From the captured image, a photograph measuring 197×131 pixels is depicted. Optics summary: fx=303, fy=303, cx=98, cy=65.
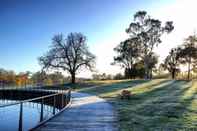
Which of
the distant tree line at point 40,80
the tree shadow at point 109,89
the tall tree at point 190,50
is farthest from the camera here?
the tall tree at point 190,50

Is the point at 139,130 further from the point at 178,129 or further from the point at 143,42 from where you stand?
the point at 143,42

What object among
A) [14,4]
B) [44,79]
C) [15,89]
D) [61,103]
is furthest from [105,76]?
[61,103]

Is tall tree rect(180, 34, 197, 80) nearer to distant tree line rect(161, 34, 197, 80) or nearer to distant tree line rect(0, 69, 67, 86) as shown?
distant tree line rect(161, 34, 197, 80)

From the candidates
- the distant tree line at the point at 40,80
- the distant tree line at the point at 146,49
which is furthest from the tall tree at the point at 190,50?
the distant tree line at the point at 40,80

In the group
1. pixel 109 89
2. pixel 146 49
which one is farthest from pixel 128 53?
pixel 109 89

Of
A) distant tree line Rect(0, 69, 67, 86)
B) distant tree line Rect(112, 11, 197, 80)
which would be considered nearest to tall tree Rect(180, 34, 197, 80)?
distant tree line Rect(112, 11, 197, 80)

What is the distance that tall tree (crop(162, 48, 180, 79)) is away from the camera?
2748 inches

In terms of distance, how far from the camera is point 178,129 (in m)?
10.9

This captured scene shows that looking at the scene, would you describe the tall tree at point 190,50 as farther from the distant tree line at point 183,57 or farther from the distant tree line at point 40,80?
the distant tree line at point 40,80

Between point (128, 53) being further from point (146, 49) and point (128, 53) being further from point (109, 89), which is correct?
point (109, 89)

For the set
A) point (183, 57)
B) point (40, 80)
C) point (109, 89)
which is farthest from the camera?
point (183, 57)

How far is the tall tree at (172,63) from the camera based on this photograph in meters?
69.8

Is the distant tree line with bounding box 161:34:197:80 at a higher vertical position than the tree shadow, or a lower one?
higher

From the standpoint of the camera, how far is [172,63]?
235 feet
